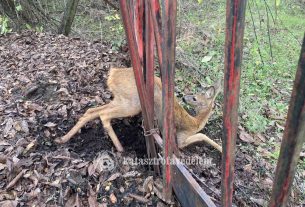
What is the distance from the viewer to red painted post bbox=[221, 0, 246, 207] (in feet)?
5.31

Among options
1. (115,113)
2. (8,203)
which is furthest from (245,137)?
(8,203)

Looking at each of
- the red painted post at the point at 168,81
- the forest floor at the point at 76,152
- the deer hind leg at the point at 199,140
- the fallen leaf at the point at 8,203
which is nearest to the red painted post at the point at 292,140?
the red painted post at the point at 168,81

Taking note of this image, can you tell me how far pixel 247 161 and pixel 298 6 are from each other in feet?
25.4

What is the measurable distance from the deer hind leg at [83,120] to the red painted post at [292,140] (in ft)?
7.86

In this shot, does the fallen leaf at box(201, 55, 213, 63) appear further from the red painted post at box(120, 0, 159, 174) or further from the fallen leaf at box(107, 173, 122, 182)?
the fallen leaf at box(107, 173, 122, 182)

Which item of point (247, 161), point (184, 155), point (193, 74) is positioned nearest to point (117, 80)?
point (184, 155)

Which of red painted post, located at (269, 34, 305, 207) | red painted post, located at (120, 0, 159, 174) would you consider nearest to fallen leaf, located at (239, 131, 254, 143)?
red painted post, located at (120, 0, 159, 174)

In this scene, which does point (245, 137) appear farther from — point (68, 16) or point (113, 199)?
point (68, 16)

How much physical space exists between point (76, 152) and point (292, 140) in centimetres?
236

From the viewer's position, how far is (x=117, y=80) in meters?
3.89

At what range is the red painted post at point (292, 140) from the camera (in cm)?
130

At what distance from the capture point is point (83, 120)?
12.1 ft

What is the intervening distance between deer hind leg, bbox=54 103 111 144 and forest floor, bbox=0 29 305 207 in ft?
0.17

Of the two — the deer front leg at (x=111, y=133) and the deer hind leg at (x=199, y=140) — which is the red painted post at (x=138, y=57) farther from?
the deer hind leg at (x=199, y=140)
